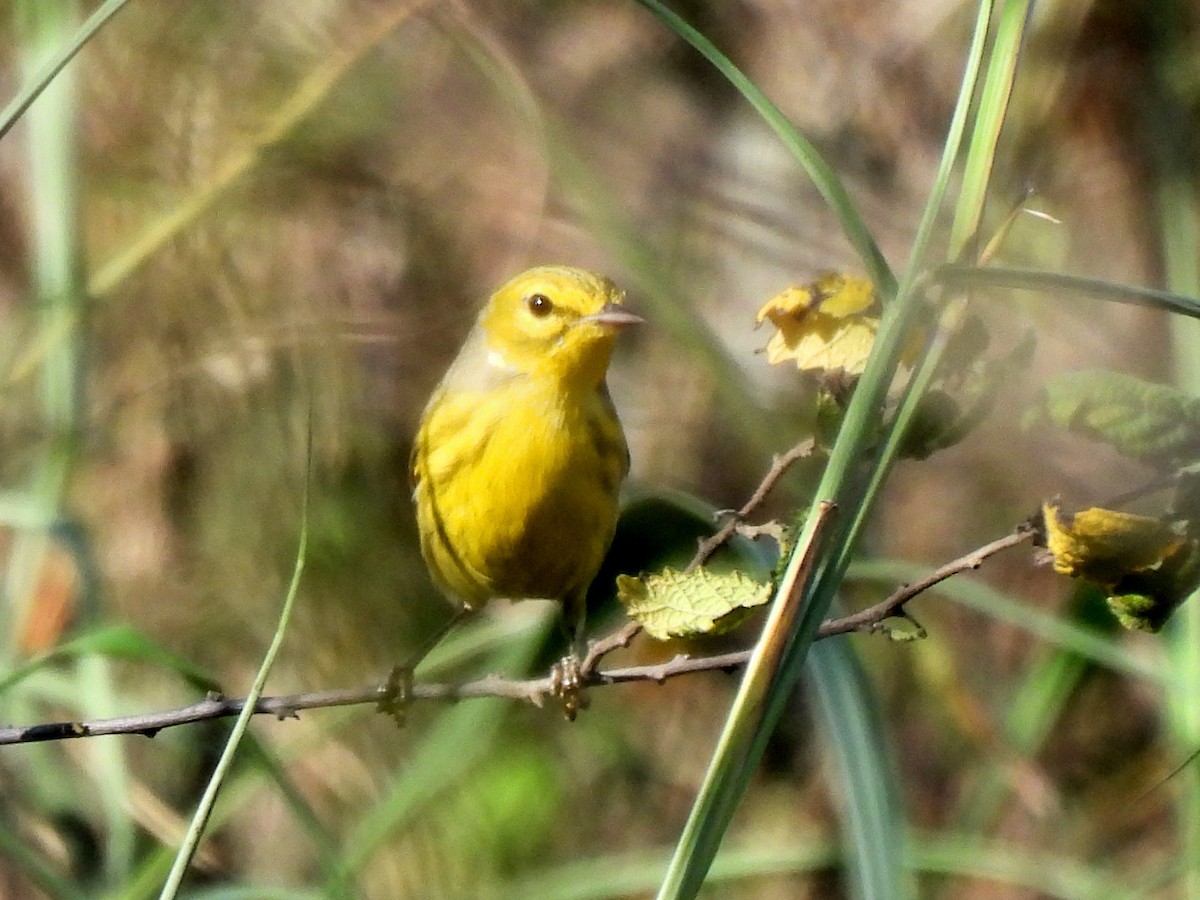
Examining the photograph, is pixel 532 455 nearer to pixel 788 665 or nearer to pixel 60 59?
pixel 60 59

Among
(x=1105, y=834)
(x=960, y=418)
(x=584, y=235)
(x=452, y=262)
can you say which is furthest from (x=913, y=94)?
(x=960, y=418)

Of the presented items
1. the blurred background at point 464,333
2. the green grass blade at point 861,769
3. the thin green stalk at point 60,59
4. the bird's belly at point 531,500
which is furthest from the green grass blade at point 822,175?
the blurred background at point 464,333

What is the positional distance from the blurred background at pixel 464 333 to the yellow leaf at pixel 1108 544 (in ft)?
5.70

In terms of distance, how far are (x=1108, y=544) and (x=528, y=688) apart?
0.68m

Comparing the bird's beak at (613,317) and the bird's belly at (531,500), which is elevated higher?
the bird's beak at (613,317)

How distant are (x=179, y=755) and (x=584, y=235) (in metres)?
1.63

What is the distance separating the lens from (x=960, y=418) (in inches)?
47.6

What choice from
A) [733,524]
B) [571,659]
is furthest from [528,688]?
[571,659]

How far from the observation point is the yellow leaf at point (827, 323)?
1291mm

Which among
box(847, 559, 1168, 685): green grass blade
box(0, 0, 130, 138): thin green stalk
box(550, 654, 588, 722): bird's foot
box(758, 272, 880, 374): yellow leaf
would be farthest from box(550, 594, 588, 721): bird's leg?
box(0, 0, 130, 138): thin green stalk

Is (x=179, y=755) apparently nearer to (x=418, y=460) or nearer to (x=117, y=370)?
(x=117, y=370)

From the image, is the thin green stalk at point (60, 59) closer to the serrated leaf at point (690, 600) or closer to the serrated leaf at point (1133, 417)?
the serrated leaf at point (690, 600)

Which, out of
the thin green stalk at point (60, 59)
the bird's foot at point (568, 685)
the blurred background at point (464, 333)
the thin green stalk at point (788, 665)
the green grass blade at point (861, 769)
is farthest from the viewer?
the blurred background at point (464, 333)

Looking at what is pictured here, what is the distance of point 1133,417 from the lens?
113 centimetres
